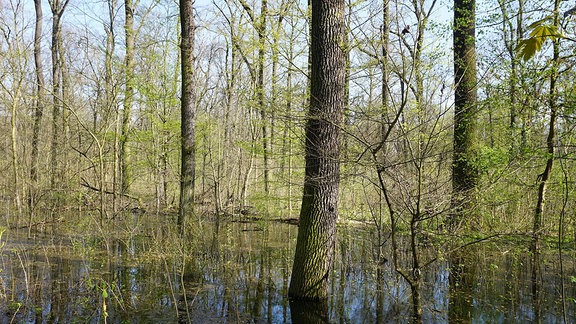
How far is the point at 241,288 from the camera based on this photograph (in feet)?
20.0

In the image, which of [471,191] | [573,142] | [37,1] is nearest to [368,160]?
[471,191]

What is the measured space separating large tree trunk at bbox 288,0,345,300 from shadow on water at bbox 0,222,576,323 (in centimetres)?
44

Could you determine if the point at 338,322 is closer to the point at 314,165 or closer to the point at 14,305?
the point at 314,165

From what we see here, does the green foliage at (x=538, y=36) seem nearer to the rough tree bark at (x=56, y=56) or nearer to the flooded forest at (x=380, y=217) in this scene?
the flooded forest at (x=380, y=217)

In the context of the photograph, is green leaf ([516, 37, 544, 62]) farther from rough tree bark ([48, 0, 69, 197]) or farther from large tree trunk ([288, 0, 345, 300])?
rough tree bark ([48, 0, 69, 197])

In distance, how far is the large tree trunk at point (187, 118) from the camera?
8828 mm

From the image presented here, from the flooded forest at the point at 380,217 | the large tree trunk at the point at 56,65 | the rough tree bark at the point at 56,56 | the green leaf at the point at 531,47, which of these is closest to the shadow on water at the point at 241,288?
the flooded forest at the point at 380,217

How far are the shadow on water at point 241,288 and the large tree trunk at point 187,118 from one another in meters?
0.95

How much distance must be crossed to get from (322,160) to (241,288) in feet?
8.21

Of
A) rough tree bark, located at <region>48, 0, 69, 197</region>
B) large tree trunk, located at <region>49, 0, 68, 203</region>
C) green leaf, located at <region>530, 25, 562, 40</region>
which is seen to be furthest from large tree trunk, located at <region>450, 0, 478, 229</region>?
rough tree bark, located at <region>48, 0, 69, 197</region>

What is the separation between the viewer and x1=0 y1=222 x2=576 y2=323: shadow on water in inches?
194

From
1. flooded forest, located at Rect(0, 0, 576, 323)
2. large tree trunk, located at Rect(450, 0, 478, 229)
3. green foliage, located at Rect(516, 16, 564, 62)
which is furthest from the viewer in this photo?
large tree trunk, located at Rect(450, 0, 478, 229)

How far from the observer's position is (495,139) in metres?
9.11

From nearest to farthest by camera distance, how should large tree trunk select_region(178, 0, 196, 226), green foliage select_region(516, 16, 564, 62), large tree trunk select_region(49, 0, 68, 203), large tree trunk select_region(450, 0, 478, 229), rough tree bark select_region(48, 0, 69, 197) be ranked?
green foliage select_region(516, 16, 564, 62), large tree trunk select_region(450, 0, 478, 229), large tree trunk select_region(178, 0, 196, 226), large tree trunk select_region(49, 0, 68, 203), rough tree bark select_region(48, 0, 69, 197)
